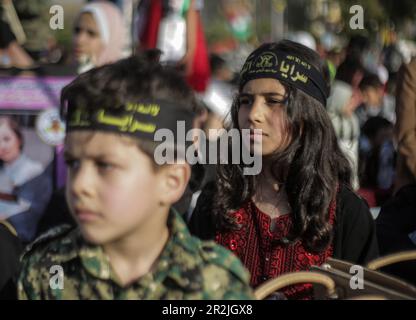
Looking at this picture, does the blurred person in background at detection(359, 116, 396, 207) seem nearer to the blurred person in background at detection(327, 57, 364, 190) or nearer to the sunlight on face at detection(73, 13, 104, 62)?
the blurred person in background at detection(327, 57, 364, 190)

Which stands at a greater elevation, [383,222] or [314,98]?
[314,98]

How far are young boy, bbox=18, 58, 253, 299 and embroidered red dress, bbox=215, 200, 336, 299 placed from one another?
0.93 meters

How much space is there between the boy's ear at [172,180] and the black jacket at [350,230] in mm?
1000

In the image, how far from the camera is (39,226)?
15.1 ft

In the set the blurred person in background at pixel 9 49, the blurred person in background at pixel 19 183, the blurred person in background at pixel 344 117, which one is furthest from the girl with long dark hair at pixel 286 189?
the blurred person in background at pixel 9 49

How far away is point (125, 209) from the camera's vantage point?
6.20ft

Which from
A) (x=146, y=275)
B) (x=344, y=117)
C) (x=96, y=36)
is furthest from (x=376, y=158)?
(x=146, y=275)

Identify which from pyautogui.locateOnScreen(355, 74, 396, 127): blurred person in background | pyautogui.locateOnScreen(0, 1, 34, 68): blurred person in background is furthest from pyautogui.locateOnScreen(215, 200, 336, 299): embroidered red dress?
pyautogui.locateOnScreen(355, 74, 396, 127): blurred person in background

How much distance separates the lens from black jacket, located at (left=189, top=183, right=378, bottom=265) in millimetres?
2904

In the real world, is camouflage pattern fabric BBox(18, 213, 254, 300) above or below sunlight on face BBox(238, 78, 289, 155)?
below

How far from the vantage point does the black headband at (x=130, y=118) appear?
1883 mm
